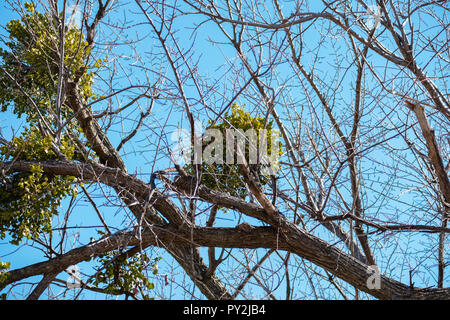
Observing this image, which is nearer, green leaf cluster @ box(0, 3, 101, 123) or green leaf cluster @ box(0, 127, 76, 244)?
green leaf cluster @ box(0, 127, 76, 244)

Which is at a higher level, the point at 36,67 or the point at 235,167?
the point at 36,67

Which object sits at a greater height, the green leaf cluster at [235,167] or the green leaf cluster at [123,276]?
the green leaf cluster at [235,167]

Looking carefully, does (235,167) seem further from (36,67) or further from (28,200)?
(36,67)

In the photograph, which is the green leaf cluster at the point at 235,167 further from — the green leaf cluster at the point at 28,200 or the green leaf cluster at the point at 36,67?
the green leaf cluster at the point at 36,67

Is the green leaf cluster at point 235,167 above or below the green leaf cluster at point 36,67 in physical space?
below

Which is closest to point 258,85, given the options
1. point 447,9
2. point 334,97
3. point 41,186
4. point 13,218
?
point 334,97

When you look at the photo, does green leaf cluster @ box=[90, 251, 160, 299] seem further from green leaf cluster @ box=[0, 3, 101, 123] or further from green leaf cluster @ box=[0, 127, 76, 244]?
green leaf cluster @ box=[0, 3, 101, 123]

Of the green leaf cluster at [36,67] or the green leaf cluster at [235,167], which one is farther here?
the green leaf cluster at [36,67]

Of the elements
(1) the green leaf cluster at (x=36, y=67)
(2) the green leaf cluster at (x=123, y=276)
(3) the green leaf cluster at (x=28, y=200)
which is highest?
(1) the green leaf cluster at (x=36, y=67)

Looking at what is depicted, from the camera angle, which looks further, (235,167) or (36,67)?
(36,67)

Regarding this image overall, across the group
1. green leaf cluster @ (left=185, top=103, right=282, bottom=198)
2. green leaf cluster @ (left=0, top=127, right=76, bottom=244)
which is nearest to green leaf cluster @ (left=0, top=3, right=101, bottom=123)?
green leaf cluster @ (left=0, top=127, right=76, bottom=244)

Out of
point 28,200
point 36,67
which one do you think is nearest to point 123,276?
point 28,200

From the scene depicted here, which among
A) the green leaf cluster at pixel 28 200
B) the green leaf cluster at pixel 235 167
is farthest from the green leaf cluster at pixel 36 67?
the green leaf cluster at pixel 235 167

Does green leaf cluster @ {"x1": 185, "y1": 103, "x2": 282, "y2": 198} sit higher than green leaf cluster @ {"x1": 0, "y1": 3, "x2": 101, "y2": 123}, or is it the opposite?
green leaf cluster @ {"x1": 0, "y1": 3, "x2": 101, "y2": 123}
